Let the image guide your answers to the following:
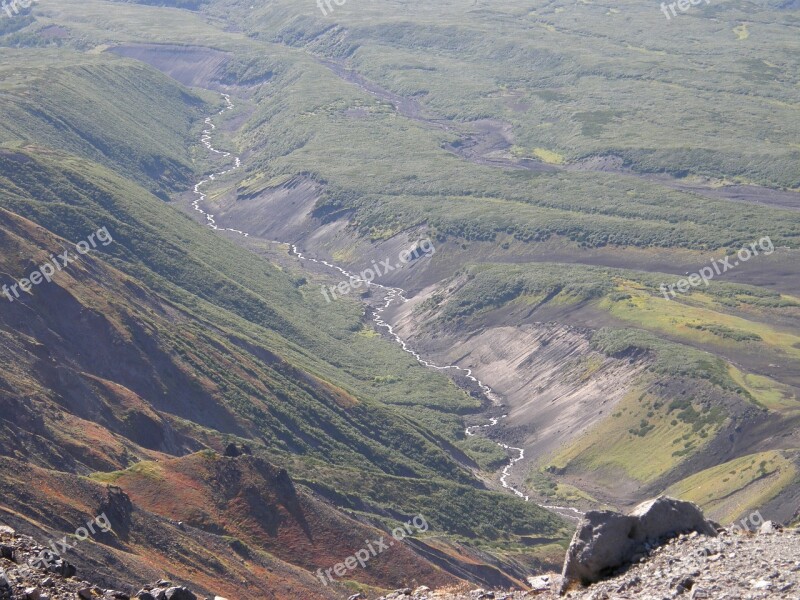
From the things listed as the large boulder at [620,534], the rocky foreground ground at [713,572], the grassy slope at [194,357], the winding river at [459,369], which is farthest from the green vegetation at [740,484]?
the rocky foreground ground at [713,572]

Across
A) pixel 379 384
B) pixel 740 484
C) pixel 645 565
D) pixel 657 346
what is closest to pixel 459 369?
pixel 379 384

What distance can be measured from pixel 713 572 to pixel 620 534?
321cm

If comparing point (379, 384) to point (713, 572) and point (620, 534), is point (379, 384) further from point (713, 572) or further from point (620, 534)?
point (713, 572)

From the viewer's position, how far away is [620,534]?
2770cm

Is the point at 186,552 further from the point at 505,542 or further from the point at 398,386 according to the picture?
the point at 398,386

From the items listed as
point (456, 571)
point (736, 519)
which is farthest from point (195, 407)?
point (736, 519)

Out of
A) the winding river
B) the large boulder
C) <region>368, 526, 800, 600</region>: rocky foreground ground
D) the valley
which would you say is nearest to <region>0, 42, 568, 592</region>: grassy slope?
the valley

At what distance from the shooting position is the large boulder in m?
27.7

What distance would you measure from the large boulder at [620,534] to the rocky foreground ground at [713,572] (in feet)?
A: 1.31

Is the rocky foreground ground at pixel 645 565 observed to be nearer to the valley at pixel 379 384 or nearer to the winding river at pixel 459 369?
the valley at pixel 379 384

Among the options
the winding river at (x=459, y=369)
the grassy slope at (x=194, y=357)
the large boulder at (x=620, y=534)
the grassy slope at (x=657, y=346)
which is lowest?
the winding river at (x=459, y=369)

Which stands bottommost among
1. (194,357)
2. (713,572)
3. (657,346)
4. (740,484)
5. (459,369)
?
(459,369)

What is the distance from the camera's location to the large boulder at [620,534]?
90.8 feet

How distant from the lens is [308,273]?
184000mm
